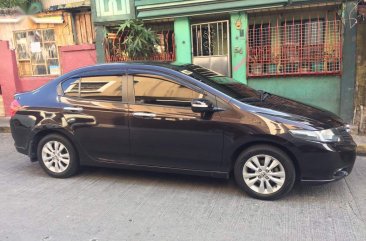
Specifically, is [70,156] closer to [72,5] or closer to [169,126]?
[169,126]

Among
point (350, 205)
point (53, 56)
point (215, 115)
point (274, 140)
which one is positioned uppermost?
point (53, 56)

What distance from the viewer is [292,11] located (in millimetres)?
8398

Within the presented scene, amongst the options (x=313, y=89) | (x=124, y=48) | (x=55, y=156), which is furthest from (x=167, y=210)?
(x=124, y=48)

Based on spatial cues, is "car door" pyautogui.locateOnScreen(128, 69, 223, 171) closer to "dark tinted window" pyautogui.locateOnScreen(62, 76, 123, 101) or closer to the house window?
"dark tinted window" pyautogui.locateOnScreen(62, 76, 123, 101)

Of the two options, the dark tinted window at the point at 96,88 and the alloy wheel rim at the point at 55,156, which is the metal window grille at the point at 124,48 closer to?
the dark tinted window at the point at 96,88

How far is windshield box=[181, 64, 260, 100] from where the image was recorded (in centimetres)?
486

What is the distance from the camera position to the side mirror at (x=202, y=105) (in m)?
4.56

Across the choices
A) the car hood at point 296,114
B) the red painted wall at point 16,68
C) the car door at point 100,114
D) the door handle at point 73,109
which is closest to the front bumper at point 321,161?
the car hood at point 296,114

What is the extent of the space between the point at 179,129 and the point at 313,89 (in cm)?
455

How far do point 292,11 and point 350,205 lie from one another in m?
5.25

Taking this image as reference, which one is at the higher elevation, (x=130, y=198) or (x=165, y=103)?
(x=165, y=103)

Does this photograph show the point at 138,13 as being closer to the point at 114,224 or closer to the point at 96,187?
the point at 96,187

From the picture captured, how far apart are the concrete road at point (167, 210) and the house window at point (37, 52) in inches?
225

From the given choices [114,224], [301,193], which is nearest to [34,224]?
[114,224]
